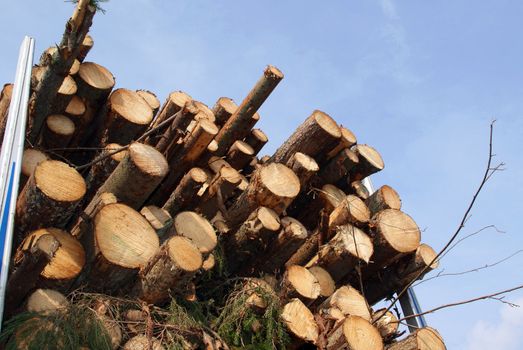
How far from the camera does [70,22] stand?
13.1ft

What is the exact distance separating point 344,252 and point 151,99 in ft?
7.77

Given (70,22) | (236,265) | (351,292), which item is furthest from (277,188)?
(70,22)

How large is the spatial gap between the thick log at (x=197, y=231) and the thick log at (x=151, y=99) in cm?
158

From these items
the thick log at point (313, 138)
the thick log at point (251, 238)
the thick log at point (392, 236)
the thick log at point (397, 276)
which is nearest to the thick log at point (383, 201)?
the thick log at point (392, 236)

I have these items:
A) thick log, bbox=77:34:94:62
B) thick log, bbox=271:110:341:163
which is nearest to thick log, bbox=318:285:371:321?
thick log, bbox=271:110:341:163

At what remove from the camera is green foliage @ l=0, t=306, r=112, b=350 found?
3064mm

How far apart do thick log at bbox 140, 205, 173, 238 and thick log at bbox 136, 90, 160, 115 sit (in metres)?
1.24

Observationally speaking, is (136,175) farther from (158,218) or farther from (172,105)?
(172,105)

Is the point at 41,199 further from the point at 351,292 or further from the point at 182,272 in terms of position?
the point at 351,292

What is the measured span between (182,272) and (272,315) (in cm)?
82

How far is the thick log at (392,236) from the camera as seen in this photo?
4.87 metres

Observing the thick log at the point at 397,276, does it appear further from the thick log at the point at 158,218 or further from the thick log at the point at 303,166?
the thick log at the point at 158,218

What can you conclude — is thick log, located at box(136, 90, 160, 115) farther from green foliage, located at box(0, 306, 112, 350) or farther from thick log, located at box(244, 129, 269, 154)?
green foliage, located at box(0, 306, 112, 350)

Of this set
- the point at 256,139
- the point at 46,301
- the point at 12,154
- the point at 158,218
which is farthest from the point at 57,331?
the point at 256,139
